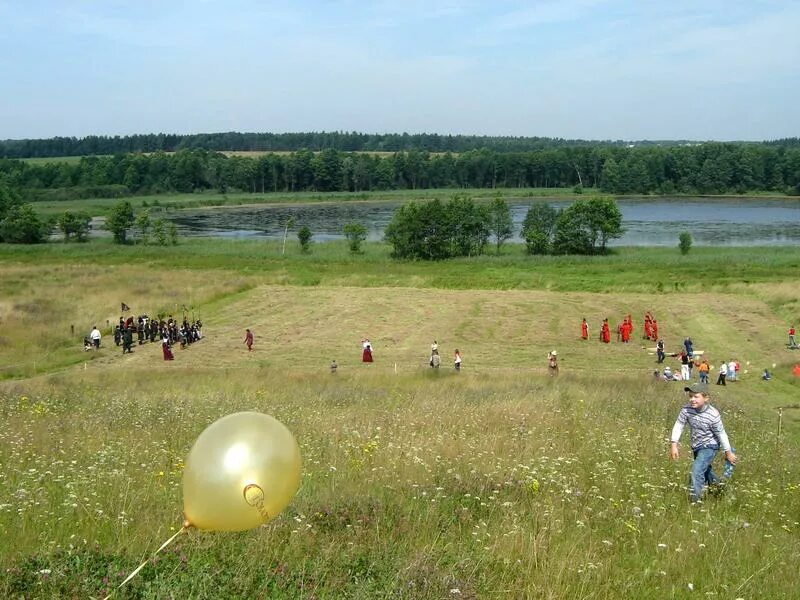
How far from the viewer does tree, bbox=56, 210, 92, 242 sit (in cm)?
9062

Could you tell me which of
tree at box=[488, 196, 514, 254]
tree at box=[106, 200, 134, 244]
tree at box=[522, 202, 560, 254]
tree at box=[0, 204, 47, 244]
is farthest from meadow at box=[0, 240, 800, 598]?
tree at box=[0, 204, 47, 244]

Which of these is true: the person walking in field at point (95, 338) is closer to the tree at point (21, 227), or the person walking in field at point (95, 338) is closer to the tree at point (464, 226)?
the tree at point (464, 226)

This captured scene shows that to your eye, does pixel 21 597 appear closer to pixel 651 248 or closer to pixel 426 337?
pixel 426 337

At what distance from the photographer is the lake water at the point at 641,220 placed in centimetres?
9044

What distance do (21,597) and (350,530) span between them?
7.43 ft

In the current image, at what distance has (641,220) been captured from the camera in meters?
114

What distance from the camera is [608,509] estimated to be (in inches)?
266

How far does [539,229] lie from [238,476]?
74417 mm

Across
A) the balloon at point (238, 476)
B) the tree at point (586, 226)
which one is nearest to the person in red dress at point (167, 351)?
the balloon at point (238, 476)

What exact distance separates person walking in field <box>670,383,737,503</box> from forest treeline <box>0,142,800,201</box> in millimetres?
155996

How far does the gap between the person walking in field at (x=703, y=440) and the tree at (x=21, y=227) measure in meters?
93.6

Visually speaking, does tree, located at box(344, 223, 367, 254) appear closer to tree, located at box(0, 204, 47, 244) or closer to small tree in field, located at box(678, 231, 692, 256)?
small tree in field, located at box(678, 231, 692, 256)

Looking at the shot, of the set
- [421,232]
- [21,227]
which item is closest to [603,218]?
[421,232]

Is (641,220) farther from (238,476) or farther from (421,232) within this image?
(238,476)
